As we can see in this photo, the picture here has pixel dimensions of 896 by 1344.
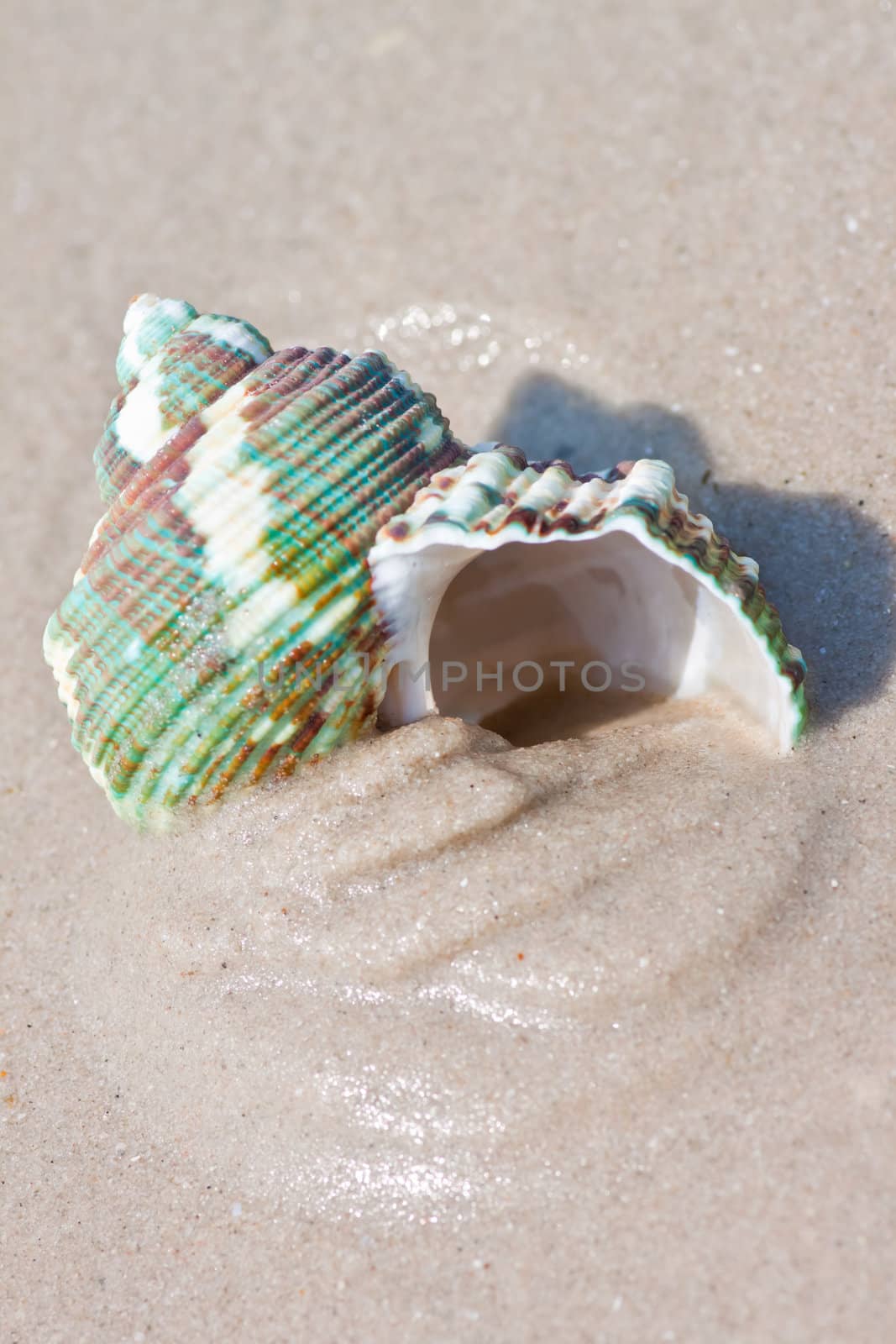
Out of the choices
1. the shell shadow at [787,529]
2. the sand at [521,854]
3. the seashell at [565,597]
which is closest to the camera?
the sand at [521,854]

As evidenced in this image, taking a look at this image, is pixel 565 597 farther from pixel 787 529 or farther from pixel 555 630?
Result: pixel 787 529

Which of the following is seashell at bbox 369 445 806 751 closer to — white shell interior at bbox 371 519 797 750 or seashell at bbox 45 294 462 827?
white shell interior at bbox 371 519 797 750

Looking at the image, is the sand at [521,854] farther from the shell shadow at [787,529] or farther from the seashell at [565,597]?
the seashell at [565,597]

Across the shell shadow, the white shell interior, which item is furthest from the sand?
the white shell interior

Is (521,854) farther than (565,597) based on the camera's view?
No

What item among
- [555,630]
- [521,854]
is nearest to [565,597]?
[555,630]

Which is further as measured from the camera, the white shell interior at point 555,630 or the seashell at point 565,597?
the white shell interior at point 555,630

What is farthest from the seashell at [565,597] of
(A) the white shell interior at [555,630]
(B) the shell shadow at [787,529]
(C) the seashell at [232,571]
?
(B) the shell shadow at [787,529]

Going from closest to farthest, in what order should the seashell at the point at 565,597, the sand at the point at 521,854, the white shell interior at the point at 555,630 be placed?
the sand at the point at 521,854 → the seashell at the point at 565,597 → the white shell interior at the point at 555,630
